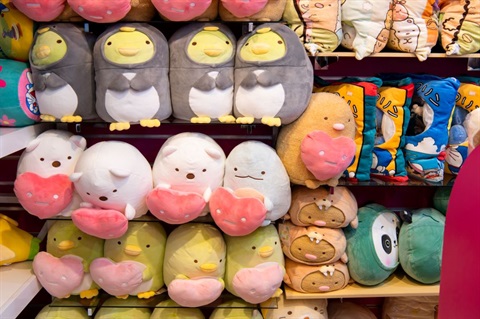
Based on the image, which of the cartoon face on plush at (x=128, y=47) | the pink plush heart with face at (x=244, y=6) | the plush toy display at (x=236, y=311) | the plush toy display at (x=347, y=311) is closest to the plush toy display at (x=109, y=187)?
the cartoon face on plush at (x=128, y=47)

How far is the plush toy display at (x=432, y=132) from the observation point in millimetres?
1984

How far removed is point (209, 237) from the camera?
6.47 feet

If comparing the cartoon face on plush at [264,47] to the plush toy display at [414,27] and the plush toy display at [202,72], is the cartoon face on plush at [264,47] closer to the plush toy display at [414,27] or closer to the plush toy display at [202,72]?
the plush toy display at [202,72]

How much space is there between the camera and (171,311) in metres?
2.05

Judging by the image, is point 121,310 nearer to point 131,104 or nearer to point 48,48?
point 131,104

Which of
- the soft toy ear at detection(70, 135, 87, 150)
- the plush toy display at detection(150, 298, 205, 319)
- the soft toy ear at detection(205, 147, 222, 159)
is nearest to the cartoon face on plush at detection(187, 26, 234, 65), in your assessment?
the soft toy ear at detection(205, 147, 222, 159)

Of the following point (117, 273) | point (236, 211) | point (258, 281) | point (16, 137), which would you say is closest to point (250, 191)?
point (236, 211)

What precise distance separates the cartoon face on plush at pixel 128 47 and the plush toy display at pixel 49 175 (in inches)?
15.5

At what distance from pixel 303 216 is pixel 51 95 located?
1.12 m

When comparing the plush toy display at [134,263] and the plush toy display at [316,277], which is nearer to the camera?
the plush toy display at [134,263]

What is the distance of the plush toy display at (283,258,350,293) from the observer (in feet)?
6.79

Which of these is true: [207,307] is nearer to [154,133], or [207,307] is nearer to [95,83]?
[154,133]

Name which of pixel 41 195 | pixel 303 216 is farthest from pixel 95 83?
pixel 303 216

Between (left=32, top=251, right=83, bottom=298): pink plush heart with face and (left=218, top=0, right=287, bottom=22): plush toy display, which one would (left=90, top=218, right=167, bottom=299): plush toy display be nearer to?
(left=32, top=251, right=83, bottom=298): pink plush heart with face
